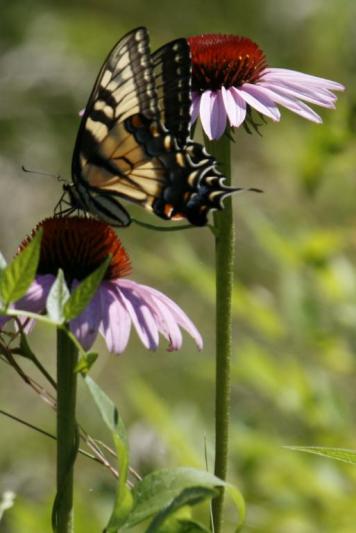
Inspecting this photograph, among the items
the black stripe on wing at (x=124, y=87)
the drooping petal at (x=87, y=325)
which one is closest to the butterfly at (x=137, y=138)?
the black stripe on wing at (x=124, y=87)

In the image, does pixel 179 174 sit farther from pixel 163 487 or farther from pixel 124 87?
pixel 163 487

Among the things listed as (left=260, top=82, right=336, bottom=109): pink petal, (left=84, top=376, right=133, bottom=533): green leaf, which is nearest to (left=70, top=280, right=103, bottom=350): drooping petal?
(left=84, top=376, right=133, bottom=533): green leaf

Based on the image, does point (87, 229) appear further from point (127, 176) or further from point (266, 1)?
point (266, 1)

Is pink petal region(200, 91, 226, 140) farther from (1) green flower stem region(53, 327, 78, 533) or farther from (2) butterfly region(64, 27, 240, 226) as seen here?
(1) green flower stem region(53, 327, 78, 533)

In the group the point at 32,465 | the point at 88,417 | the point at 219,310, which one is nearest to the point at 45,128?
the point at 88,417

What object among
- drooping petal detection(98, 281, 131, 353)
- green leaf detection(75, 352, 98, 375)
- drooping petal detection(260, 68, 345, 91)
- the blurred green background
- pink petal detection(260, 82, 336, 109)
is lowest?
the blurred green background

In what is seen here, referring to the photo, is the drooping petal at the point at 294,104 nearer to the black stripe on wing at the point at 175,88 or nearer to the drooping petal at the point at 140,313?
the black stripe on wing at the point at 175,88

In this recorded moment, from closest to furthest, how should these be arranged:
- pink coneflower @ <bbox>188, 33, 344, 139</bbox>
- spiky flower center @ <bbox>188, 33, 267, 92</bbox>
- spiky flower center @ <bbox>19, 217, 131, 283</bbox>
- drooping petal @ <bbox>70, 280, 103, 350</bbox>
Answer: drooping petal @ <bbox>70, 280, 103, 350</bbox> < spiky flower center @ <bbox>19, 217, 131, 283</bbox> < pink coneflower @ <bbox>188, 33, 344, 139</bbox> < spiky flower center @ <bbox>188, 33, 267, 92</bbox>
